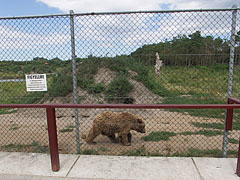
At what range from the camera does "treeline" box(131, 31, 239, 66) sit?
11.3 ft

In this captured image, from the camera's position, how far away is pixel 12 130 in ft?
20.2

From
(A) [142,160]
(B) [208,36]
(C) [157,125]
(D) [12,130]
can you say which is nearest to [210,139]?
(C) [157,125]

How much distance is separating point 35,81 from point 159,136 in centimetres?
342

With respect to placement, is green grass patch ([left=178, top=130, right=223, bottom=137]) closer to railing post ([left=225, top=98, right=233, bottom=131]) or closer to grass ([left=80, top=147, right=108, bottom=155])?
railing post ([left=225, top=98, right=233, bottom=131])

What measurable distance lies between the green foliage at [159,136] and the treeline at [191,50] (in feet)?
7.40

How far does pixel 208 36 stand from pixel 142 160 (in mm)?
2435

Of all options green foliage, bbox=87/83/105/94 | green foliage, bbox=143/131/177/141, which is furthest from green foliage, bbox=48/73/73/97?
green foliage, bbox=143/131/177/141

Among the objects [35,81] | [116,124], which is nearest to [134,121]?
[116,124]

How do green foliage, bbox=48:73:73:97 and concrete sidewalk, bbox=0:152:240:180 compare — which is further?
green foliage, bbox=48:73:73:97

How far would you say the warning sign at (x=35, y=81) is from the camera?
3.34 metres

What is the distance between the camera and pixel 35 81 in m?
3.35

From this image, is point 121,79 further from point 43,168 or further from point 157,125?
point 43,168

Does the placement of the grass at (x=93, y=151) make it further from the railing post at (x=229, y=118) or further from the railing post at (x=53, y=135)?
the railing post at (x=229, y=118)

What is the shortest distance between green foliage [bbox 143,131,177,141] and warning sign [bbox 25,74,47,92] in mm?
3003
